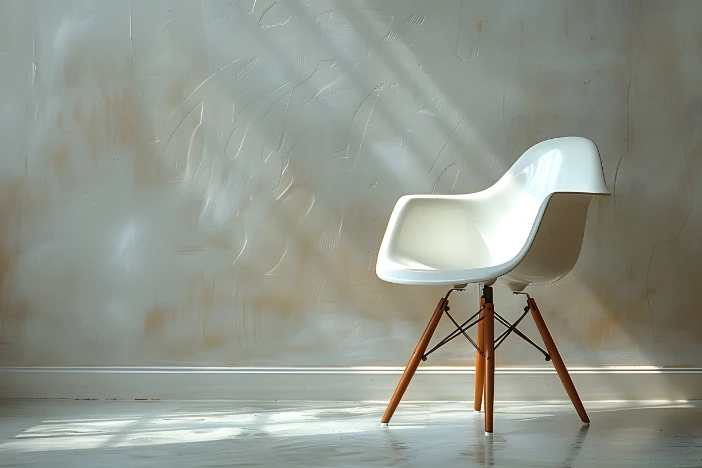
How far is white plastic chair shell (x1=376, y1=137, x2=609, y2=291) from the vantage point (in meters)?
2.03

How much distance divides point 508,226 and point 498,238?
48 mm

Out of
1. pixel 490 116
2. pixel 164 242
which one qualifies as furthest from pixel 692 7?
pixel 164 242

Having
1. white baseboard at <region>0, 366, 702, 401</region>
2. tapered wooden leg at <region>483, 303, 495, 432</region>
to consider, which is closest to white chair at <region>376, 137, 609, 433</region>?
tapered wooden leg at <region>483, 303, 495, 432</region>

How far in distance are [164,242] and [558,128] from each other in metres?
1.43

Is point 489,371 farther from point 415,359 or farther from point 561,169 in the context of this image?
point 561,169

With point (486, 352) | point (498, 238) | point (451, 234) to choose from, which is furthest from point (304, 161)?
point (486, 352)

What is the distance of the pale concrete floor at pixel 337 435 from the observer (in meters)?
1.79

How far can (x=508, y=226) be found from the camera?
2342mm

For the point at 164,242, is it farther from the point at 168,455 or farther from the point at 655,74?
the point at 655,74

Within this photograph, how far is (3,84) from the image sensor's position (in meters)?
2.66

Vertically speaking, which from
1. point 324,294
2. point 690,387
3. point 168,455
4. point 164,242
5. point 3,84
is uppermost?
point 3,84

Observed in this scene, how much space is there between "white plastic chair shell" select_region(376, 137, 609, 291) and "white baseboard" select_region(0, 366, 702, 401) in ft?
1.60

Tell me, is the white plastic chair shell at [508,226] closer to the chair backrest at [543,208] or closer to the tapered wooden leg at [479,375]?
the chair backrest at [543,208]

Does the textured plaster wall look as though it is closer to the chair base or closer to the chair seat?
the chair seat
